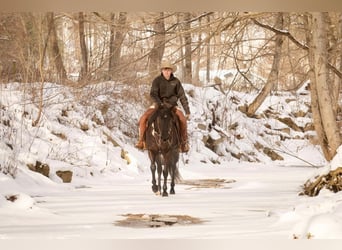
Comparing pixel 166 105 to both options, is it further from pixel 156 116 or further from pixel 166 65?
pixel 166 65

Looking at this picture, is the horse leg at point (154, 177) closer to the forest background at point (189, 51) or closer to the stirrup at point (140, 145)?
the stirrup at point (140, 145)

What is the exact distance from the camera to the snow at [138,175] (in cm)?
413

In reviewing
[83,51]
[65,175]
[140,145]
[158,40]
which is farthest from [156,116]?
[65,175]

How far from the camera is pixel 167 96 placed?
505 cm

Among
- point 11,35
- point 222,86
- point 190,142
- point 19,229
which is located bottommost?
point 19,229

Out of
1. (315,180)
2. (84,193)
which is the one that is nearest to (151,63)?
(84,193)

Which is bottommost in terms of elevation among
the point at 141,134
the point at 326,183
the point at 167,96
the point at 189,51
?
the point at 326,183

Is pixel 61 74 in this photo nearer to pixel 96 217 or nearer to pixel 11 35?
pixel 11 35

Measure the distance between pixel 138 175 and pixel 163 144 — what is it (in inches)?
16.0

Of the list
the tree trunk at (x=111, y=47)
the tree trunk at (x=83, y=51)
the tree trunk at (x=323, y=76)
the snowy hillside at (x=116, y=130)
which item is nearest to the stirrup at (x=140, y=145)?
the snowy hillside at (x=116, y=130)

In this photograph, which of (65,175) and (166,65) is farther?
(65,175)

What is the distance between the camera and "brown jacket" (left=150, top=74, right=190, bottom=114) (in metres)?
4.95
